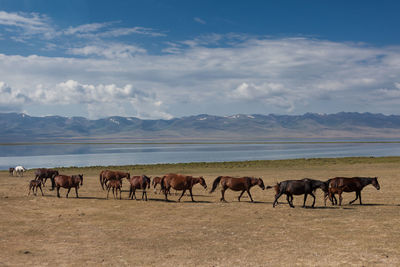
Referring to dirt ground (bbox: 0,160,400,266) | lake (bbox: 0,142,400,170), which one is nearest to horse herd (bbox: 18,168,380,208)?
dirt ground (bbox: 0,160,400,266)

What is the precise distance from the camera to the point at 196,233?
13062 millimetres

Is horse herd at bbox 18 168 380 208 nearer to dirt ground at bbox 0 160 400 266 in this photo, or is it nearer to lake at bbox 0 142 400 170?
dirt ground at bbox 0 160 400 266

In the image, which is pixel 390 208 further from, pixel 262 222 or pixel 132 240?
pixel 132 240

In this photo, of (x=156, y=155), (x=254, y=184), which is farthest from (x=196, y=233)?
(x=156, y=155)

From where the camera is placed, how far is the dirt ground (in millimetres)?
10219

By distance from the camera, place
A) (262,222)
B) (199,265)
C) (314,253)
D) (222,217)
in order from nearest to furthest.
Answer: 1. (199,265)
2. (314,253)
3. (262,222)
4. (222,217)

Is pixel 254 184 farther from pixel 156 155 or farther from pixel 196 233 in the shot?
pixel 156 155

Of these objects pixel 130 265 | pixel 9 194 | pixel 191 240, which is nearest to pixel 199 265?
pixel 130 265

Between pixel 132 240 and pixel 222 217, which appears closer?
pixel 132 240

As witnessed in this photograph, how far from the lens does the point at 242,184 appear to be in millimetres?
19984

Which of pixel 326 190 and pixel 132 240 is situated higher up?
pixel 326 190

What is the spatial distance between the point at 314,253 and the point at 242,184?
377 inches

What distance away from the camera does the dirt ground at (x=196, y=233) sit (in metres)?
10.2

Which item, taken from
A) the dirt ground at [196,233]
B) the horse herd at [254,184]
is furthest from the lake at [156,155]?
the dirt ground at [196,233]
